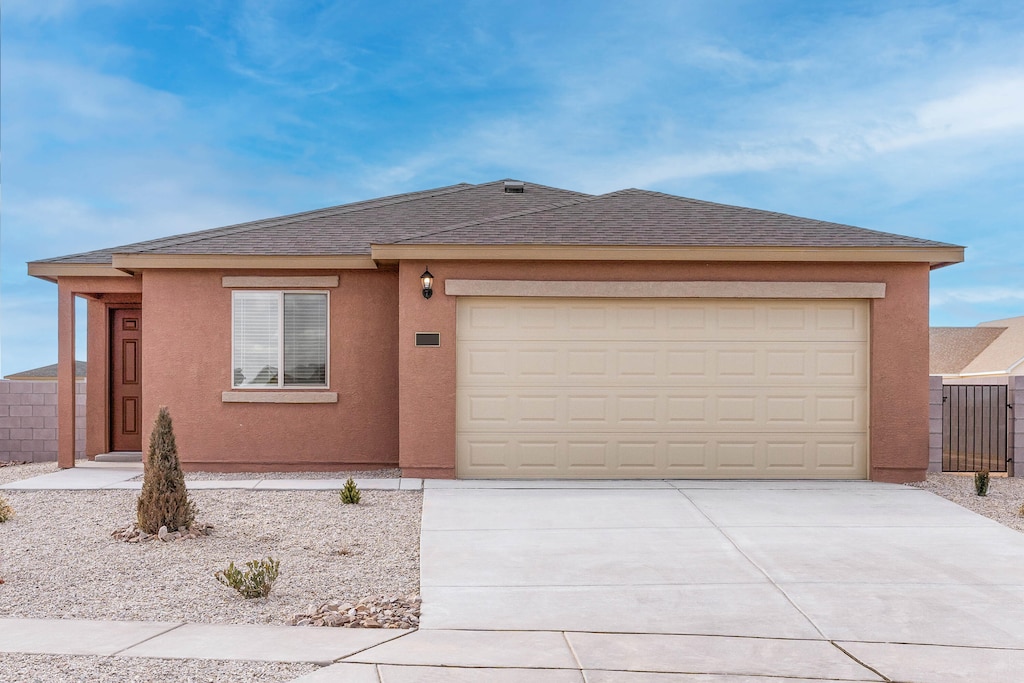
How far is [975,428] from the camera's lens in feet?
40.1

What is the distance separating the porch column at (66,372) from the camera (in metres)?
12.0

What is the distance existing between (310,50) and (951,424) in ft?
50.1

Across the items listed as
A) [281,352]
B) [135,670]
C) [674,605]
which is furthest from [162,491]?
[674,605]

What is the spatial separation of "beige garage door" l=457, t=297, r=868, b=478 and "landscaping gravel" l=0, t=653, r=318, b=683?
6235 mm

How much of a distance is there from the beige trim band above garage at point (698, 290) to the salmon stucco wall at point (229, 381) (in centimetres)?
237

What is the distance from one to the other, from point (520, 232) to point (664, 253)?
1.94 m

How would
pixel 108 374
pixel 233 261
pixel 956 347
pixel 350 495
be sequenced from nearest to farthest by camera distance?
pixel 350 495
pixel 233 261
pixel 108 374
pixel 956 347

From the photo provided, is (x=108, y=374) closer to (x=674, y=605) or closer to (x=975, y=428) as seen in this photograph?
(x=674, y=605)

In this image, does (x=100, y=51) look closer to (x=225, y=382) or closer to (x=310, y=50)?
(x=310, y=50)

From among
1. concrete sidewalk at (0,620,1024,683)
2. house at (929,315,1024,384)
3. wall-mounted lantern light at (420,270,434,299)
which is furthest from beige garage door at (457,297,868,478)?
house at (929,315,1024,384)

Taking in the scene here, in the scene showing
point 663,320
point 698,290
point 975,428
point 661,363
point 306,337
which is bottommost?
point 975,428

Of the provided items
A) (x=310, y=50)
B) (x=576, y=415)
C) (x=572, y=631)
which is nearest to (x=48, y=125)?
(x=310, y=50)

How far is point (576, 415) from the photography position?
34.1ft

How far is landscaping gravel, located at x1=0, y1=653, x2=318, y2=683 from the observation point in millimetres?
4012
